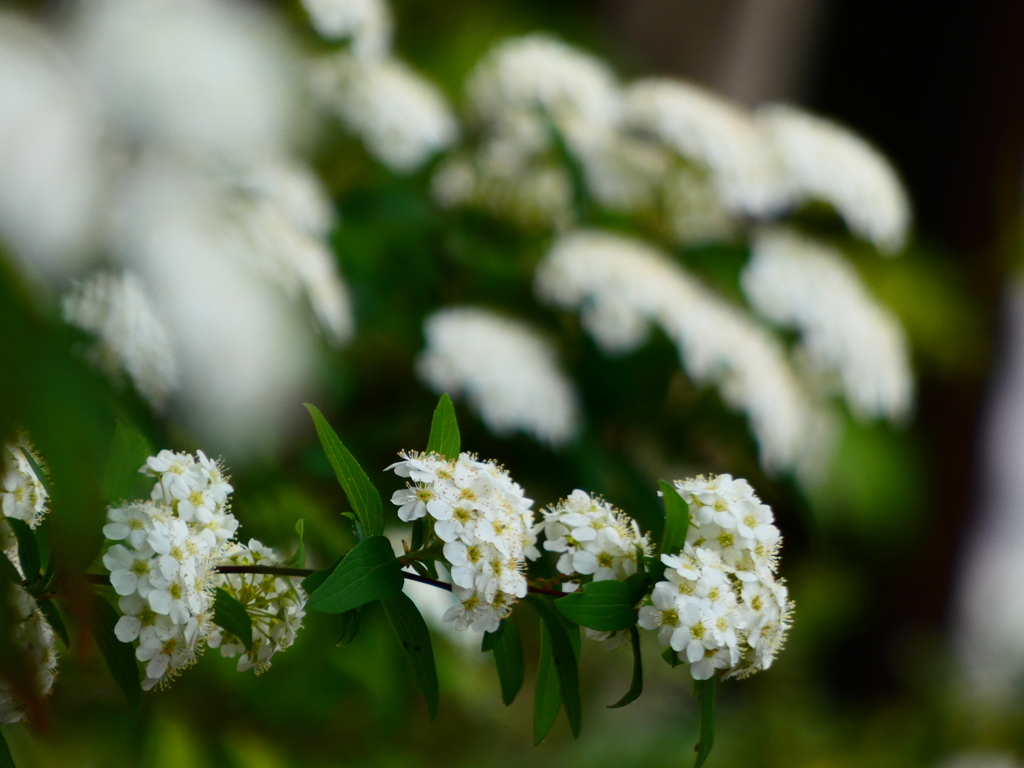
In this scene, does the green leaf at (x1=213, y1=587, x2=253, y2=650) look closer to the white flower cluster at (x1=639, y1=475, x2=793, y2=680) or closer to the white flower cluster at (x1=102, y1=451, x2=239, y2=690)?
the white flower cluster at (x1=102, y1=451, x2=239, y2=690)

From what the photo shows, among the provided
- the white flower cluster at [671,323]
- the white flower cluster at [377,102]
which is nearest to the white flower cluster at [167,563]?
the white flower cluster at [671,323]

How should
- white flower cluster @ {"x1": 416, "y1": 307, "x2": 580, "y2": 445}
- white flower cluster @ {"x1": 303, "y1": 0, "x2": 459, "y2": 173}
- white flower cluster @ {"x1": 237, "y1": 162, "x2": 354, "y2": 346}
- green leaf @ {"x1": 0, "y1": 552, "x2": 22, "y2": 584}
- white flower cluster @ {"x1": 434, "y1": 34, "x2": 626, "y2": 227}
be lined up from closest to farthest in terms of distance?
green leaf @ {"x1": 0, "y1": 552, "x2": 22, "y2": 584} < white flower cluster @ {"x1": 237, "y1": 162, "x2": 354, "y2": 346} < white flower cluster @ {"x1": 416, "y1": 307, "x2": 580, "y2": 445} < white flower cluster @ {"x1": 303, "y1": 0, "x2": 459, "y2": 173} < white flower cluster @ {"x1": 434, "y1": 34, "x2": 626, "y2": 227}

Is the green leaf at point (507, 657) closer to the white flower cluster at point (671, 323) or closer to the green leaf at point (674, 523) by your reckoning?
the green leaf at point (674, 523)

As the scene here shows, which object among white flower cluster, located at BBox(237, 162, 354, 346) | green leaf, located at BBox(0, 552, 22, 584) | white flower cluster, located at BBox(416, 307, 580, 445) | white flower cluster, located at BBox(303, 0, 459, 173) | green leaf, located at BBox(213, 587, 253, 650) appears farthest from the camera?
white flower cluster, located at BBox(303, 0, 459, 173)

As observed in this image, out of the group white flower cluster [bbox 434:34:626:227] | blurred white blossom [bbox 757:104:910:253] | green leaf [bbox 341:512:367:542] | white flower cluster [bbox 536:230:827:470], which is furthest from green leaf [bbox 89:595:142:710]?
blurred white blossom [bbox 757:104:910:253]

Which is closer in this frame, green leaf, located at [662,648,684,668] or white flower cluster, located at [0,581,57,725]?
white flower cluster, located at [0,581,57,725]

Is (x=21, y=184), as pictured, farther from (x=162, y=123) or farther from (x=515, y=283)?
(x=515, y=283)

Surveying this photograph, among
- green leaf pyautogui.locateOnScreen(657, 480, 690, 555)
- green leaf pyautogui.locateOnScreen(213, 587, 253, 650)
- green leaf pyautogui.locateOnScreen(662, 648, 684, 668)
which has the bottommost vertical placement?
green leaf pyautogui.locateOnScreen(213, 587, 253, 650)

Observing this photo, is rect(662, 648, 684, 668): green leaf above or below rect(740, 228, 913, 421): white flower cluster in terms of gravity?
below
